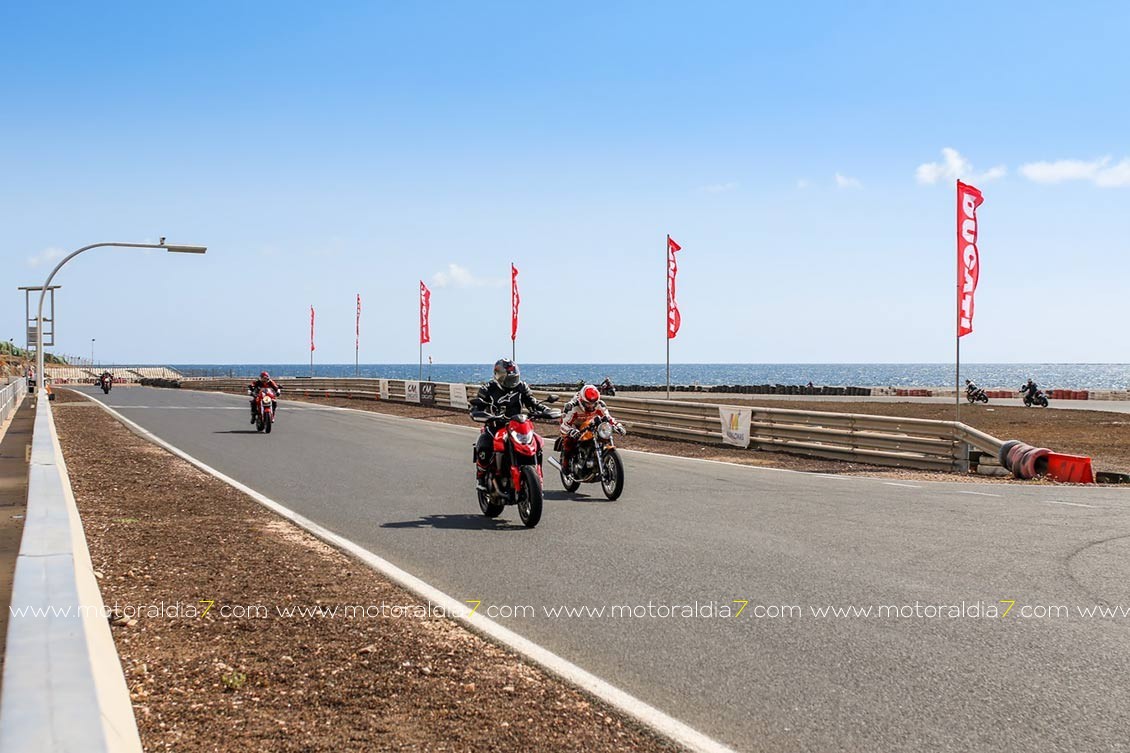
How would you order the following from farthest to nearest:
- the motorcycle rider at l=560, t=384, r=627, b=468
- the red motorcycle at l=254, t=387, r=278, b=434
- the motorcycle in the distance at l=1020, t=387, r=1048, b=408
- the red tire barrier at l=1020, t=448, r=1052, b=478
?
the motorcycle in the distance at l=1020, t=387, r=1048, b=408 → the red motorcycle at l=254, t=387, r=278, b=434 → the red tire barrier at l=1020, t=448, r=1052, b=478 → the motorcycle rider at l=560, t=384, r=627, b=468

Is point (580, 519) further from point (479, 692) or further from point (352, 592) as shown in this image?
A: point (479, 692)

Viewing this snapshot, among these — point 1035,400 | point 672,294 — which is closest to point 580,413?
point 672,294

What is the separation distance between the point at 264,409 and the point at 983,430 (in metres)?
21.5

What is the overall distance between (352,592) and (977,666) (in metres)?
4.08

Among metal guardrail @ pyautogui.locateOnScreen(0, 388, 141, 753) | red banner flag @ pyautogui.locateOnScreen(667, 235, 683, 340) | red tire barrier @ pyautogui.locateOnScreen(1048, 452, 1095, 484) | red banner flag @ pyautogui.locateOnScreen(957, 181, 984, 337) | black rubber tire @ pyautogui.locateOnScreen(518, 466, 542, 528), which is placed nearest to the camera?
metal guardrail @ pyautogui.locateOnScreen(0, 388, 141, 753)

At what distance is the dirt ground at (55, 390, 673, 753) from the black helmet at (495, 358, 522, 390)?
8.63ft

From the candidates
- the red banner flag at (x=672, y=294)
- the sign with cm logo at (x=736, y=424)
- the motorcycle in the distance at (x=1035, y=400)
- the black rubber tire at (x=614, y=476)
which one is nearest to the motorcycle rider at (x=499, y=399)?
the black rubber tire at (x=614, y=476)

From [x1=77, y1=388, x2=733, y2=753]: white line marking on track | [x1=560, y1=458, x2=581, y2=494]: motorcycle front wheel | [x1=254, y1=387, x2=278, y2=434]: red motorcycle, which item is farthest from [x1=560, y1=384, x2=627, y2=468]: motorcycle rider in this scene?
[x1=254, y1=387, x2=278, y2=434]: red motorcycle

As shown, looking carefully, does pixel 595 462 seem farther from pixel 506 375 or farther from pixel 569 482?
pixel 506 375

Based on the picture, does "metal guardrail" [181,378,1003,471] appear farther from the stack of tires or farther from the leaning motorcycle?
the leaning motorcycle

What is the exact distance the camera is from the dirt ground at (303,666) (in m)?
4.10

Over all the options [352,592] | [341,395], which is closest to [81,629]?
[352,592]

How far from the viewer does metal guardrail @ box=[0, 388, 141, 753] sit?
10.0 ft

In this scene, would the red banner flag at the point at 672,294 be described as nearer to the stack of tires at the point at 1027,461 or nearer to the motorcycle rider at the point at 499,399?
the stack of tires at the point at 1027,461
